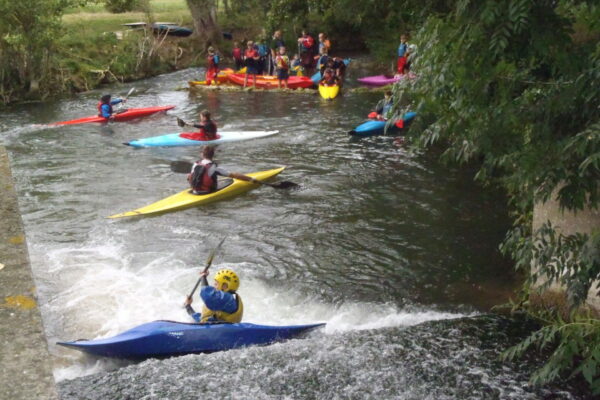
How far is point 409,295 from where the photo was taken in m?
7.44

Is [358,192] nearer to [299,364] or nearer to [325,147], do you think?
[325,147]

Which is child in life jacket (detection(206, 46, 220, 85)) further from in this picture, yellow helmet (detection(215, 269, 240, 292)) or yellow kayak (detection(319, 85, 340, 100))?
yellow helmet (detection(215, 269, 240, 292))

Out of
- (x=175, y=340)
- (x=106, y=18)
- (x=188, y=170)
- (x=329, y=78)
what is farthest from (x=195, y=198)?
(x=106, y=18)

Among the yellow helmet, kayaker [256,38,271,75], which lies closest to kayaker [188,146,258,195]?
the yellow helmet

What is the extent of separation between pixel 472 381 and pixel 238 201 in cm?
579

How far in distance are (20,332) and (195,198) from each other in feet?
25.0

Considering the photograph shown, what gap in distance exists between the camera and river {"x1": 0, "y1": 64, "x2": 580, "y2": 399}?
18.9 ft

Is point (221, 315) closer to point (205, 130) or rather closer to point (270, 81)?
point (205, 130)

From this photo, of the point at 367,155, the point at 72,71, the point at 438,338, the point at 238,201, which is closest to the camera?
the point at 438,338

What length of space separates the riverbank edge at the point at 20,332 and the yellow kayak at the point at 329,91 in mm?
15158

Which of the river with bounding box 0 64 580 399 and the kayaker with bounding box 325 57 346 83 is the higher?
the kayaker with bounding box 325 57 346 83

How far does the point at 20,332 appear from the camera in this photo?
2.72m

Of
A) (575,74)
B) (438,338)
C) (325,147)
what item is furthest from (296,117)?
(575,74)

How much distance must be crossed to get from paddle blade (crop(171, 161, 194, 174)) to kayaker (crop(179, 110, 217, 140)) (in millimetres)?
1490
